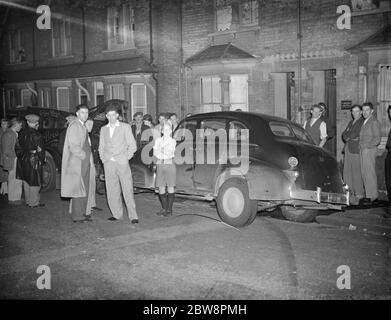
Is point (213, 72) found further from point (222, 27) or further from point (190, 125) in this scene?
point (190, 125)

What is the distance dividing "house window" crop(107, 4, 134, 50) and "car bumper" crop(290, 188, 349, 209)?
13.0 metres

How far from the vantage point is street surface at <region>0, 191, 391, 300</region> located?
15.5ft

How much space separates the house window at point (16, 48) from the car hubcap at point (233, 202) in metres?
20.0

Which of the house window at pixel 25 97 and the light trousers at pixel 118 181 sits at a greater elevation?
the house window at pixel 25 97

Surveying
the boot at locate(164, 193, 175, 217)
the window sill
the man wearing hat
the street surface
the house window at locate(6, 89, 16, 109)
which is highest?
the window sill

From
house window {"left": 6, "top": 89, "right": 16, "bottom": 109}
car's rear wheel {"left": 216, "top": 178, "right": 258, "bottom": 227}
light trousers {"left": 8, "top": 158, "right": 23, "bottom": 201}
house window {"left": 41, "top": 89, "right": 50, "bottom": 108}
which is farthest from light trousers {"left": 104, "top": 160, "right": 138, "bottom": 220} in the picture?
house window {"left": 6, "top": 89, "right": 16, "bottom": 109}

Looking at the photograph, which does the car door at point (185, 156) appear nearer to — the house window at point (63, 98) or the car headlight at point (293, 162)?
the car headlight at point (293, 162)

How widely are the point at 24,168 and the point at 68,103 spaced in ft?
41.9

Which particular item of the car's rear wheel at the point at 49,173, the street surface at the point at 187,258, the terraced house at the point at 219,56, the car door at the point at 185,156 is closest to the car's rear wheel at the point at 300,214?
the street surface at the point at 187,258

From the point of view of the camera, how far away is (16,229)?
759cm

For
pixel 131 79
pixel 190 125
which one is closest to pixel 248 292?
pixel 190 125

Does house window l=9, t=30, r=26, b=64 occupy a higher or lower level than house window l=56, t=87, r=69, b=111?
higher

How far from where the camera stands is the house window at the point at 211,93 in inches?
628

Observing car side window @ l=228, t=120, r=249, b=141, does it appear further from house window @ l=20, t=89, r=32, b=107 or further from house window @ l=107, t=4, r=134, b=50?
house window @ l=20, t=89, r=32, b=107
